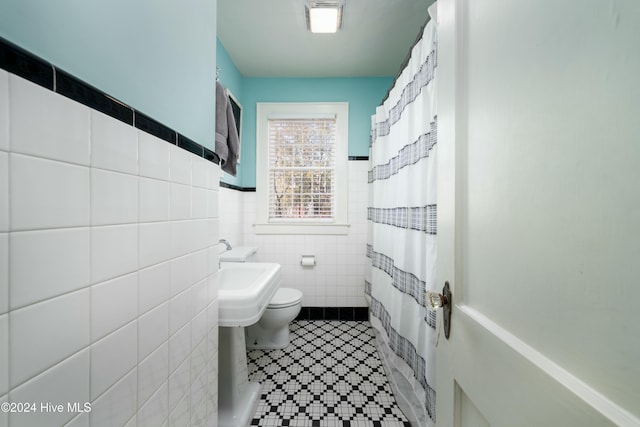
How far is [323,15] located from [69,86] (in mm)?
1812

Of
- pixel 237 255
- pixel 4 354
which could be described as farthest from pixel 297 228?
pixel 4 354

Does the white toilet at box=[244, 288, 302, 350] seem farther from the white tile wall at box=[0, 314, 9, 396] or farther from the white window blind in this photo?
the white tile wall at box=[0, 314, 9, 396]

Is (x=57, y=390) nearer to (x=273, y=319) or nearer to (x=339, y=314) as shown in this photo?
(x=273, y=319)

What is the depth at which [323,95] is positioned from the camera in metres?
2.56

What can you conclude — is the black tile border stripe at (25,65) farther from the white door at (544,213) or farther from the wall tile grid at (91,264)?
the white door at (544,213)

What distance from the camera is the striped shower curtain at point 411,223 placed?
3.64ft

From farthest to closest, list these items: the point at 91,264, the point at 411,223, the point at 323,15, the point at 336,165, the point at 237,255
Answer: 1. the point at 336,165
2. the point at 237,255
3. the point at 323,15
4. the point at 411,223
5. the point at 91,264

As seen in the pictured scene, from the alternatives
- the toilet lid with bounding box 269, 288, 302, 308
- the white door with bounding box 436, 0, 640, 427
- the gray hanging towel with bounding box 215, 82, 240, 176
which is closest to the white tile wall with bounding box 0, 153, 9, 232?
the white door with bounding box 436, 0, 640, 427

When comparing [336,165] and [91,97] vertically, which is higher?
[336,165]

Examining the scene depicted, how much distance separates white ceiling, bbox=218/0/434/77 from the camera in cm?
174

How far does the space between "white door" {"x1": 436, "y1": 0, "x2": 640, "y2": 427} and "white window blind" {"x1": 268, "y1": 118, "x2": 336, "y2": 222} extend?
1.99m

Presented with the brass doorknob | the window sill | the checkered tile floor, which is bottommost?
the checkered tile floor

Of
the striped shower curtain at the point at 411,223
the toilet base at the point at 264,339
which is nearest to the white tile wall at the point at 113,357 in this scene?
the striped shower curtain at the point at 411,223

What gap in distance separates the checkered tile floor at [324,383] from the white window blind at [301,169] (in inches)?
45.5
